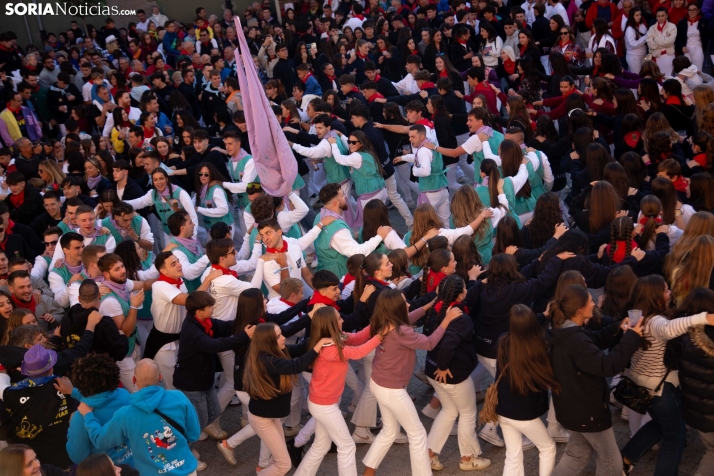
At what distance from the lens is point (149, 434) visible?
5.21 metres

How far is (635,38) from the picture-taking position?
13766 millimetres

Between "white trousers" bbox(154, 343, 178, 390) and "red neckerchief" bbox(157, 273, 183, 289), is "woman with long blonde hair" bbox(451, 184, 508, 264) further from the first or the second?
"white trousers" bbox(154, 343, 178, 390)

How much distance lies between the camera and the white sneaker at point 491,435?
21.5 feet

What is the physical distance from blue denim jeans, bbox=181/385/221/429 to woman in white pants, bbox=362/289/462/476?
147 centimetres

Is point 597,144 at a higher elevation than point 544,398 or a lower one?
higher

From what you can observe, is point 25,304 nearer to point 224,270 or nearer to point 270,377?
point 224,270

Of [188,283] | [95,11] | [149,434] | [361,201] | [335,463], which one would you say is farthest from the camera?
[95,11]

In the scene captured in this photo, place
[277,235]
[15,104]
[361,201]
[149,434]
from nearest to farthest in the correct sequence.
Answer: [149,434], [277,235], [361,201], [15,104]

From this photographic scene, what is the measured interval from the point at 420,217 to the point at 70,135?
264 inches

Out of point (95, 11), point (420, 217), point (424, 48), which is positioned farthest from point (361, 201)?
point (95, 11)

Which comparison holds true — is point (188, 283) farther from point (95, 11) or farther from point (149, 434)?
point (95, 11)

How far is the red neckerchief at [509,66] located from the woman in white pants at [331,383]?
26.8 feet

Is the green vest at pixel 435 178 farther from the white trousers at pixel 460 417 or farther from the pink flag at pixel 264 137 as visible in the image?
the white trousers at pixel 460 417

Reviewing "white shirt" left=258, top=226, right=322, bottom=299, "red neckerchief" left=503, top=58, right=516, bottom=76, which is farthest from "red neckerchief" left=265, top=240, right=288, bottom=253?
"red neckerchief" left=503, top=58, right=516, bottom=76
